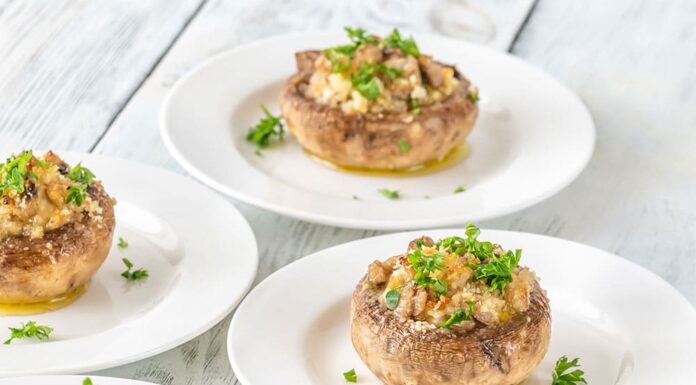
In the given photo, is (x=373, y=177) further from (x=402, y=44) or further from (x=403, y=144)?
(x=402, y=44)

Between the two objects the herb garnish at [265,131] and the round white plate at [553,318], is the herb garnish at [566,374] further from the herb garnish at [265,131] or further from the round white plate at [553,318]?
the herb garnish at [265,131]

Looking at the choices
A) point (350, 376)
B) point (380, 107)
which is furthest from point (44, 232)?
point (380, 107)

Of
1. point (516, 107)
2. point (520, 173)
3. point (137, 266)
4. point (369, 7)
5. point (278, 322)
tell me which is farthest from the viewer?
point (369, 7)

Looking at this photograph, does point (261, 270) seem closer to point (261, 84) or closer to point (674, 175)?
point (261, 84)

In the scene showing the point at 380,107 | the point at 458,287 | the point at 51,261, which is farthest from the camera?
the point at 380,107

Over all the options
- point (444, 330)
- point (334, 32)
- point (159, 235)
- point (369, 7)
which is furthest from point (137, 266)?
point (369, 7)

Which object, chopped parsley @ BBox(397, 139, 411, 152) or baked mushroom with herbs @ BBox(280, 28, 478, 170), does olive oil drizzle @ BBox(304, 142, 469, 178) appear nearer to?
baked mushroom with herbs @ BBox(280, 28, 478, 170)

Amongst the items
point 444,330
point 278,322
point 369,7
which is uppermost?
point 444,330

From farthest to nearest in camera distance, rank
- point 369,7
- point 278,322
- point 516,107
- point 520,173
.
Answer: point 369,7, point 516,107, point 520,173, point 278,322
